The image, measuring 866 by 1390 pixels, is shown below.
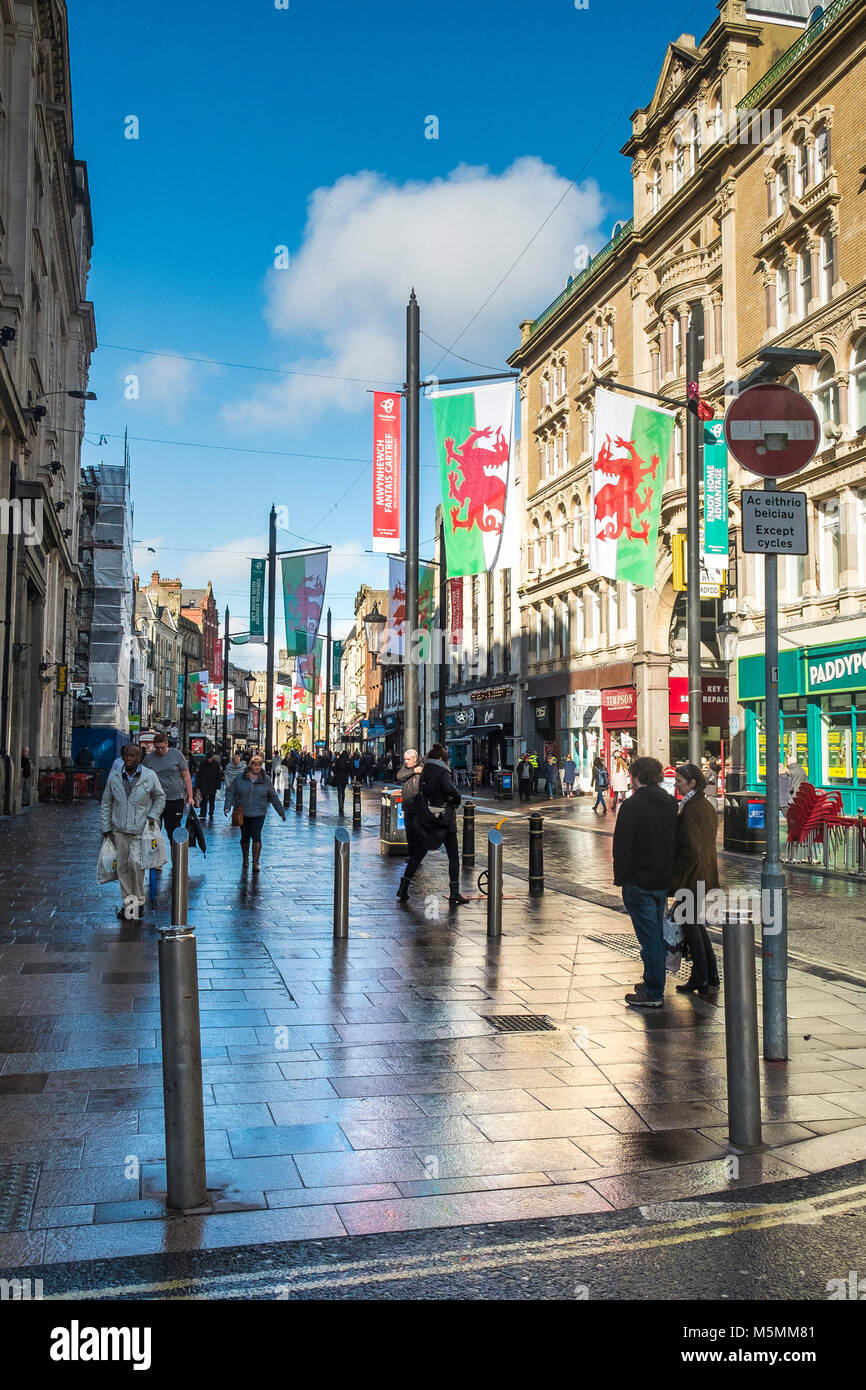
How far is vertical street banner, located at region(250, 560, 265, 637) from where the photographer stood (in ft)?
111

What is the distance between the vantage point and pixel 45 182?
3114 centimetres

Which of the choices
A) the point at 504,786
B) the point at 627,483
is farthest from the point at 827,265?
the point at 504,786

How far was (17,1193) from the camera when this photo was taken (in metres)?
4.46

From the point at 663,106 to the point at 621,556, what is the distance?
80.3 feet

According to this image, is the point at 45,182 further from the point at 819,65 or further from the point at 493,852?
the point at 493,852

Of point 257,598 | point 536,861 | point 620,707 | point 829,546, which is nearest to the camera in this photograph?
point 536,861

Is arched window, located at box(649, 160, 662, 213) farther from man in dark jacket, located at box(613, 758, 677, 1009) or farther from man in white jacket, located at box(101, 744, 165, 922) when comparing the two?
man in dark jacket, located at box(613, 758, 677, 1009)

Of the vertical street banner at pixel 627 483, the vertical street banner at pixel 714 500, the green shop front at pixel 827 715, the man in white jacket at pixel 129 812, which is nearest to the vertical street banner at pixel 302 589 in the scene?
the vertical street banner at pixel 627 483

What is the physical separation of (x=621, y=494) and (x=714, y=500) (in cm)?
1102

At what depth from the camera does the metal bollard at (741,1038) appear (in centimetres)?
514

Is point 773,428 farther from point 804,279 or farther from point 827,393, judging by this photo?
point 804,279

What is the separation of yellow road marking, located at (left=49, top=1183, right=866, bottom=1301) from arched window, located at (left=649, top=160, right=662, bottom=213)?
38.9 metres
